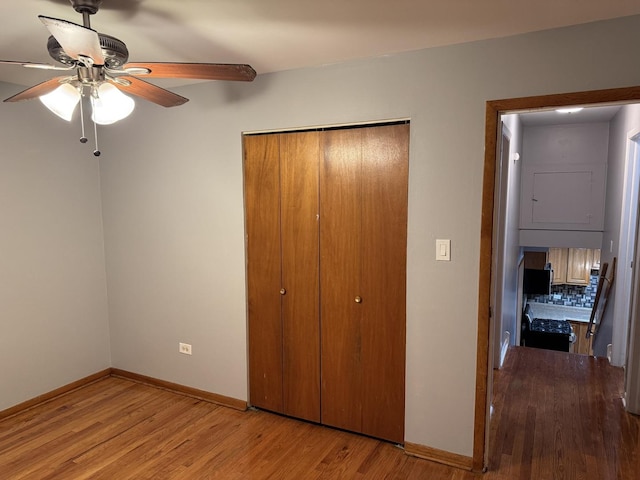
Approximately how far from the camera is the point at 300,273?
2936 millimetres

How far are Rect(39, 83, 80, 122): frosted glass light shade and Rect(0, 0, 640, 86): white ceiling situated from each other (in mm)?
342

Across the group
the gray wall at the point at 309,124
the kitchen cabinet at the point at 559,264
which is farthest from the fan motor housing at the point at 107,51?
the kitchen cabinet at the point at 559,264

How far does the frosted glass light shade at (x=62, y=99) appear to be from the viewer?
1.84 m

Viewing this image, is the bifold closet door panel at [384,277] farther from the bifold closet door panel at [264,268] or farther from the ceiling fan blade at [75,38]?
the ceiling fan blade at [75,38]

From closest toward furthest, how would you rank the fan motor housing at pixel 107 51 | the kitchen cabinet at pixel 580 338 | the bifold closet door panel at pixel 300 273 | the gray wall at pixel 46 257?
the fan motor housing at pixel 107 51 → the bifold closet door panel at pixel 300 273 → the gray wall at pixel 46 257 → the kitchen cabinet at pixel 580 338

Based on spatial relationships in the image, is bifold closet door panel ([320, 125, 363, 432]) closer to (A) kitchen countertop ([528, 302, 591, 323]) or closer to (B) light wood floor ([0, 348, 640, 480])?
(B) light wood floor ([0, 348, 640, 480])

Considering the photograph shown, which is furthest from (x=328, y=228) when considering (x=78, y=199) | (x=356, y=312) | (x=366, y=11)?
(x=78, y=199)

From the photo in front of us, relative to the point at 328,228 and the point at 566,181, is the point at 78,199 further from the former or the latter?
the point at 566,181

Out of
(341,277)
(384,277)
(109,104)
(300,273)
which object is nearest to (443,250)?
(384,277)

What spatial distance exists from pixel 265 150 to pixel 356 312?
1240 millimetres

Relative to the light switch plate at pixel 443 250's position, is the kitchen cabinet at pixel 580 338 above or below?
below

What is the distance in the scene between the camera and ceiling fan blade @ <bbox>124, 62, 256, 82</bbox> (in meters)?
1.75

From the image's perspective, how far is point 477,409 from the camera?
96.8 inches

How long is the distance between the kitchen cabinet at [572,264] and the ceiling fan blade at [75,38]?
29.3ft
